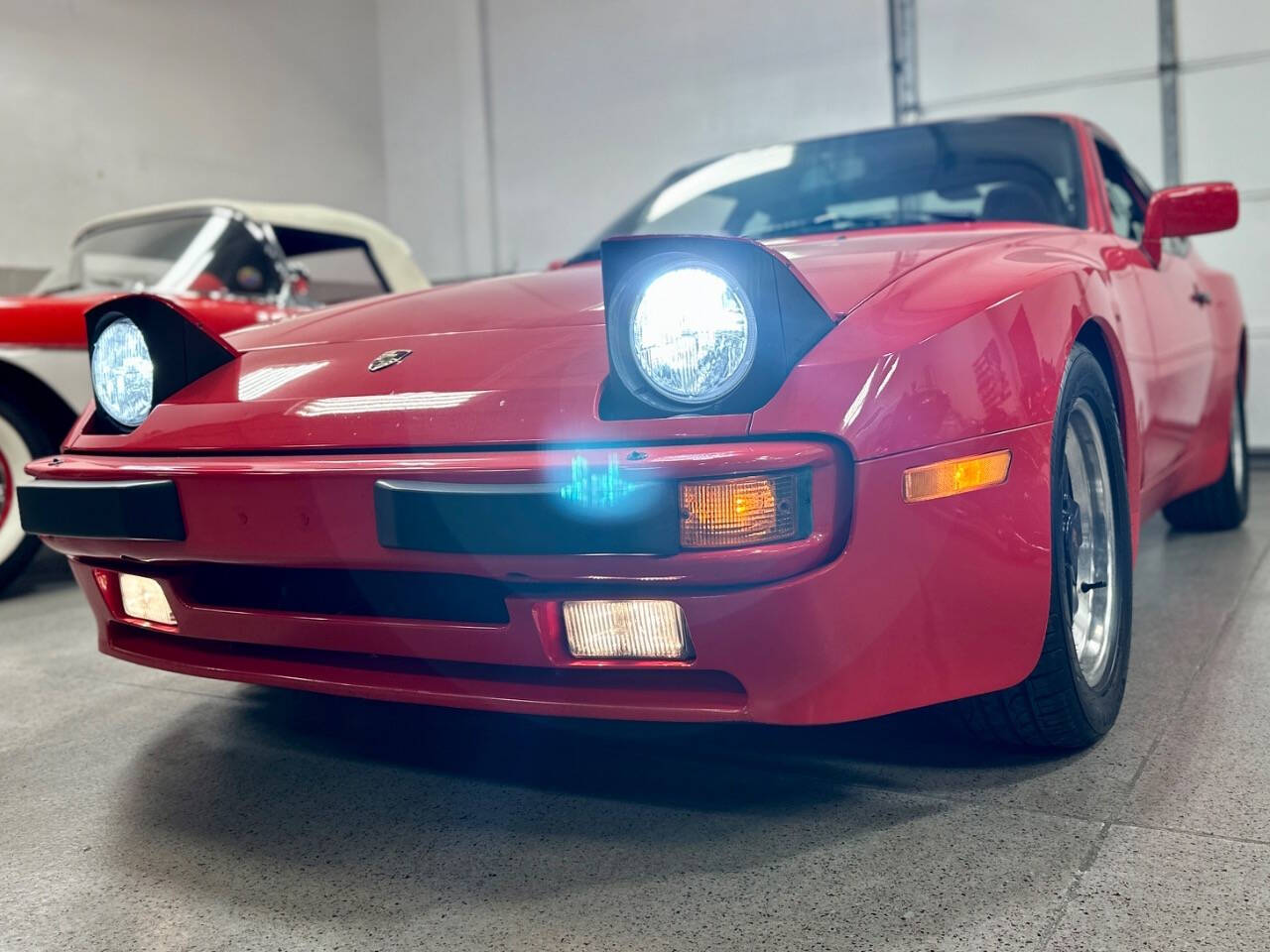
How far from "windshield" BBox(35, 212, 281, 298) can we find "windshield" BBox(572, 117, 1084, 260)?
5.50ft

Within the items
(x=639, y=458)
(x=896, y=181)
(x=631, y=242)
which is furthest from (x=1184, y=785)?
(x=896, y=181)

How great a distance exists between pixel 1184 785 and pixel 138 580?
4.92 feet

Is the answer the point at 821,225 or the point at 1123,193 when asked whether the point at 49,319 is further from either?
the point at 1123,193

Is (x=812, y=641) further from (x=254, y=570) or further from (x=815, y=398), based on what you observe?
(x=254, y=570)

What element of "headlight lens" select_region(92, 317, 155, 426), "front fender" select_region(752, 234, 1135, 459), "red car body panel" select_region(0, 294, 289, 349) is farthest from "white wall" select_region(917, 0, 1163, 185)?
"headlight lens" select_region(92, 317, 155, 426)

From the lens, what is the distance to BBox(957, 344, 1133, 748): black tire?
1423 mm

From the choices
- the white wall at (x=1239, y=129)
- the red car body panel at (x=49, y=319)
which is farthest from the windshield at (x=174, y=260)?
the white wall at (x=1239, y=129)

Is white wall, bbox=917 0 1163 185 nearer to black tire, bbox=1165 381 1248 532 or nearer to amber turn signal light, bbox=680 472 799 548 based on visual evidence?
black tire, bbox=1165 381 1248 532

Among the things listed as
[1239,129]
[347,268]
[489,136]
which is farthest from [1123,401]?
[489,136]

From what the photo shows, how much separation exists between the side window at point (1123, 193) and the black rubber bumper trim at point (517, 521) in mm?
1562

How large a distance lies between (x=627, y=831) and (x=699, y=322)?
2.06 ft

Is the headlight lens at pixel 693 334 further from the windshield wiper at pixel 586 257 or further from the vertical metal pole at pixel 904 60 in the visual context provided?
the vertical metal pole at pixel 904 60

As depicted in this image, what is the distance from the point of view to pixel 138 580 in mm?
1684

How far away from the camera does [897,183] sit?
2387 mm
